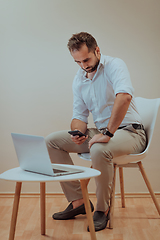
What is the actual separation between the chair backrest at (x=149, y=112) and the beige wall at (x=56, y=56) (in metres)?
0.41

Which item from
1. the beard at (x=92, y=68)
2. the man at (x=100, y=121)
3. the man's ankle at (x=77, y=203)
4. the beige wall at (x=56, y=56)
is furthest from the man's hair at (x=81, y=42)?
the man's ankle at (x=77, y=203)

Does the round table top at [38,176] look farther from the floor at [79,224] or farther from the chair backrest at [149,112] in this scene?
the chair backrest at [149,112]

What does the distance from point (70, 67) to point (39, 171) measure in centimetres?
136

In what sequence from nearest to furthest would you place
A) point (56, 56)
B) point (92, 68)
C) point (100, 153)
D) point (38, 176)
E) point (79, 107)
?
point (38, 176), point (100, 153), point (92, 68), point (79, 107), point (56, 56)

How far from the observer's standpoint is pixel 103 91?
1.82 metres

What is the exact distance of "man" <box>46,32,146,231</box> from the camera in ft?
5.16

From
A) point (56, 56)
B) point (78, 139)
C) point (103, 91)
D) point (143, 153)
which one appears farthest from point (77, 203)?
point (56, 56)

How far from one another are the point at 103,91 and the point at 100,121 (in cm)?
20

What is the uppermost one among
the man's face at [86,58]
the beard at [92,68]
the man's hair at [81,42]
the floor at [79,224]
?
the man's hair at [81,42]

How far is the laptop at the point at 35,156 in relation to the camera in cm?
112

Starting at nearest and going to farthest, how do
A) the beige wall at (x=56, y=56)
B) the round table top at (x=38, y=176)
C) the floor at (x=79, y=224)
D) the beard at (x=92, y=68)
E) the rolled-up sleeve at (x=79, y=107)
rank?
the round table top at (x=38, y=176), the floor at (x=79, y=224), the beard at (x=92, y=68), the rolled-up sleeve at (x=79, y=107), the beige wall at (x=56, y=56)

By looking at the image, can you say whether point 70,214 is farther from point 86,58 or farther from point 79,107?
point 86,58

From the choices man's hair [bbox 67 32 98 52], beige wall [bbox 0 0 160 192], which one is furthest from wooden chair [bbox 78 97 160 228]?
man's hair [bbox 67 32 98 52]

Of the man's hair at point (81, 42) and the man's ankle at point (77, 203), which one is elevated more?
the man's hair at point (81, 42)
